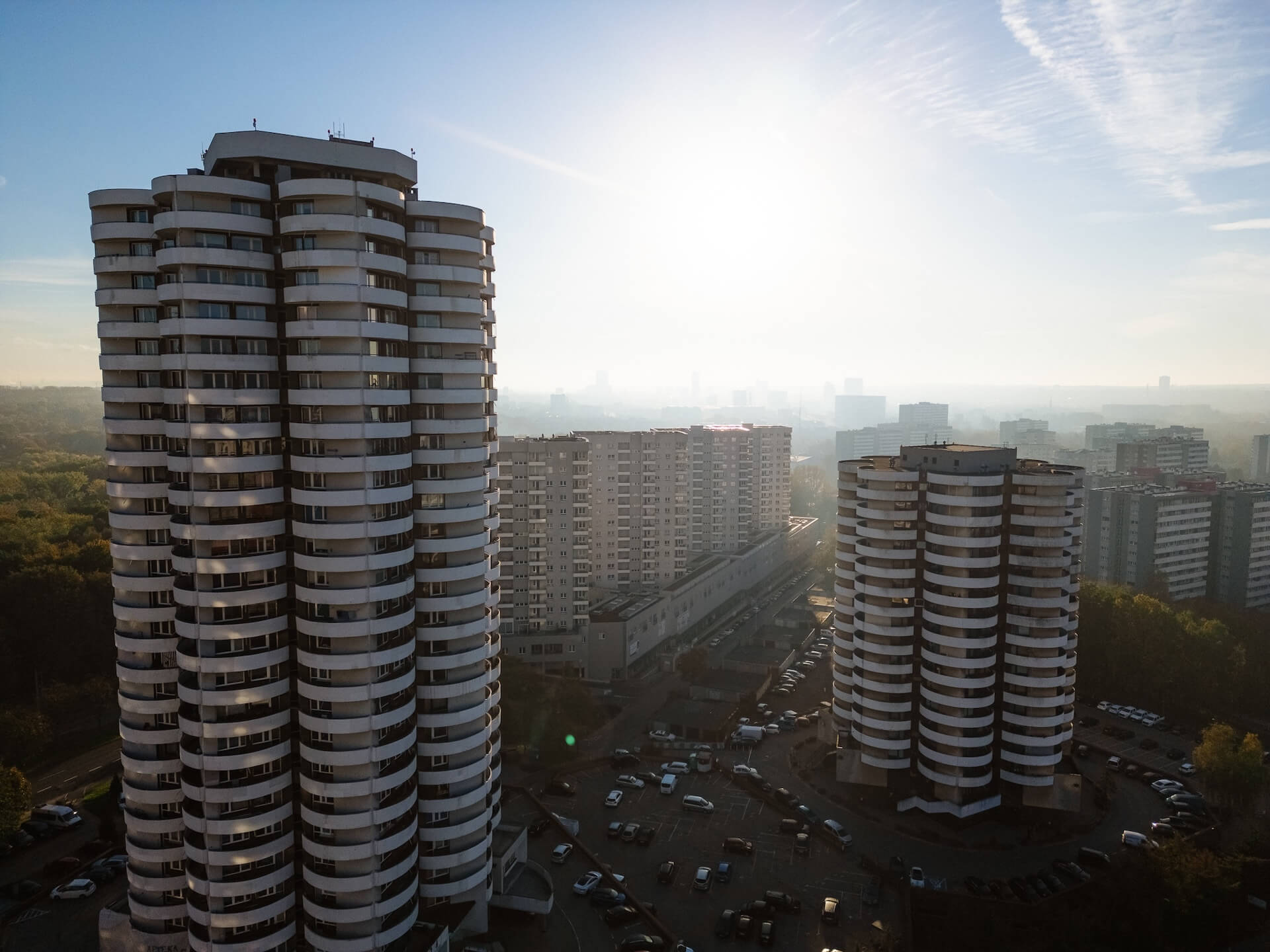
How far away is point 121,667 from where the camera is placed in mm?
22375

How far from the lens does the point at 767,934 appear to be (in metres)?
25.0

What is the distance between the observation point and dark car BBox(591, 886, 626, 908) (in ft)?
86.9

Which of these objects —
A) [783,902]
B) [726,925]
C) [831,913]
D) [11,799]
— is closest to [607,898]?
[726,925]

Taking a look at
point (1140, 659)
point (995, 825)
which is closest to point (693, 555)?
point (1140, 659)

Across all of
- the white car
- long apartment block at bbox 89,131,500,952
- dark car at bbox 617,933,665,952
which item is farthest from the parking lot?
the white car

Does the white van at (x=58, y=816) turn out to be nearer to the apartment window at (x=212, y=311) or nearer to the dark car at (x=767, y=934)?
the apartment window at (x=212, y=311)

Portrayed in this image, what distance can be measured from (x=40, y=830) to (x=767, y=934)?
92.1 feet

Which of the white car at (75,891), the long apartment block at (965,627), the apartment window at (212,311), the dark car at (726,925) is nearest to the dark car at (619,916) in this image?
the dark car at (726,925)

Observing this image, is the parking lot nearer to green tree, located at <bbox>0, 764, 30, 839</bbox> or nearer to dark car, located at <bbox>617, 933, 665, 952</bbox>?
dark car, located at <bbox>617, 933, 665, 952</bbox>

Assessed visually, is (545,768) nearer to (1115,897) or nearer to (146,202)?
(1115,897)

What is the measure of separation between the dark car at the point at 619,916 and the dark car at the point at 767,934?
404cm

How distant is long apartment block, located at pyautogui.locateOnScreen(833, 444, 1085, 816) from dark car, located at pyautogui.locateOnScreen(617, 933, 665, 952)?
1392 cm

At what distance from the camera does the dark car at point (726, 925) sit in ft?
83.4

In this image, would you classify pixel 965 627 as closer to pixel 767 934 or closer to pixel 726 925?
pixel 767 934
